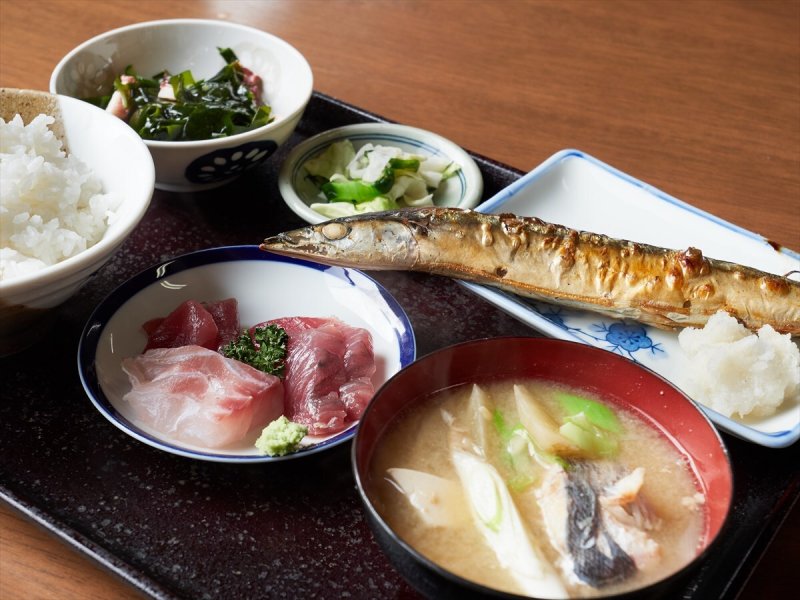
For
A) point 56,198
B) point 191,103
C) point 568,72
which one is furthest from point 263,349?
point 568,72

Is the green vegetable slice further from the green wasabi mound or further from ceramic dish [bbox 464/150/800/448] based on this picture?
the green wasabi mound

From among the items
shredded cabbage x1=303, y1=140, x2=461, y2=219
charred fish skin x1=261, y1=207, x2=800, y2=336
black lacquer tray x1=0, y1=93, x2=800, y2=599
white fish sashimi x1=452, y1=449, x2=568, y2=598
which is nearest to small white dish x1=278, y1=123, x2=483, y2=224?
shredded cabbage x1=303, y1=140, x2=461, y2=219

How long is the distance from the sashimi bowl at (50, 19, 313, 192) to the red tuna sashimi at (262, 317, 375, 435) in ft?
1.98

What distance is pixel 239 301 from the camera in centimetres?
191

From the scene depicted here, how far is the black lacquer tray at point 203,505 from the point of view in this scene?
138cm

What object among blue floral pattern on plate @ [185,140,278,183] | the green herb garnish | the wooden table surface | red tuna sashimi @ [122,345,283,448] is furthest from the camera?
the wooden table surface

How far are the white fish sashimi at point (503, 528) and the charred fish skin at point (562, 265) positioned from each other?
58 cm

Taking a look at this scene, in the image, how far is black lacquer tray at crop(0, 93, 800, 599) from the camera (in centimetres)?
138

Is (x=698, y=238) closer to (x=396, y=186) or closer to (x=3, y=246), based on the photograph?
(x=396, y=186)

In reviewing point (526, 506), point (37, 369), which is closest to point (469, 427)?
point (526, 506)

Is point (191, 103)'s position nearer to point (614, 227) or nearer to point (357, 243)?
point (357, 243)

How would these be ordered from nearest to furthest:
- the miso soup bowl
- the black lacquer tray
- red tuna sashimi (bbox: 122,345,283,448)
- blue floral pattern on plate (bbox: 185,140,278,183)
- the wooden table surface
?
the miso soup bowl < the black lacquer tray < red tuna sashimi (bbox: 122,345,283,448) < blue floral pattern on plate (bbox: 185,140,278,183) < the wooden table surface

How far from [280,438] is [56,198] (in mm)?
766

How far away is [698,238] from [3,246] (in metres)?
1.57
